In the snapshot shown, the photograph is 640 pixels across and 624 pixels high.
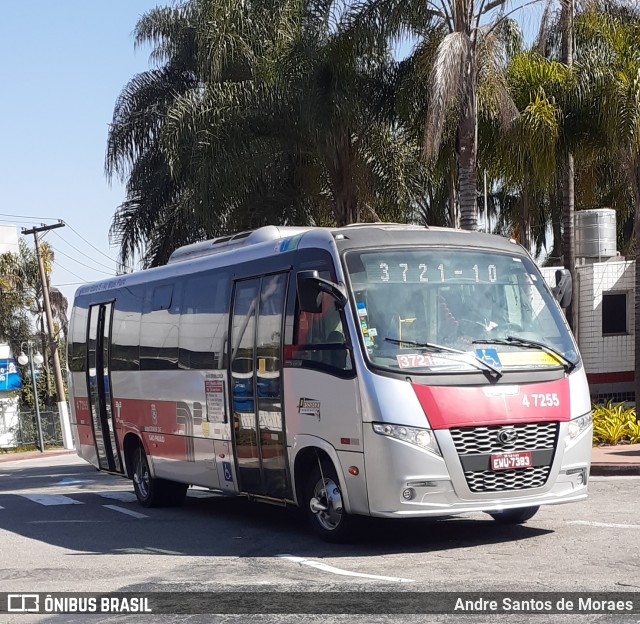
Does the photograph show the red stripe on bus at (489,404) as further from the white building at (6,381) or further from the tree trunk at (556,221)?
the white building at (6,381)

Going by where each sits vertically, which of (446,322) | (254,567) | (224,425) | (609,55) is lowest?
(254,567)

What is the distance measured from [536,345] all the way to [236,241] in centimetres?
422

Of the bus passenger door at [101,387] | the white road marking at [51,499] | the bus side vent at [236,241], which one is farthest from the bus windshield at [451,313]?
the white road marking at [51,499]

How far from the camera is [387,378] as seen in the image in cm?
980

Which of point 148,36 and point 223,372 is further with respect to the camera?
point 148,36

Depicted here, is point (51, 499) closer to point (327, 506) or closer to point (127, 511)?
point (127, 511)

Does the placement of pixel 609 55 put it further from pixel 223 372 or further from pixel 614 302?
pixel 223 372

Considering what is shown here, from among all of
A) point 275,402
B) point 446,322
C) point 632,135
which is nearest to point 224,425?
point 275,402

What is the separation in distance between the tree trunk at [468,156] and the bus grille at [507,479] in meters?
10.1

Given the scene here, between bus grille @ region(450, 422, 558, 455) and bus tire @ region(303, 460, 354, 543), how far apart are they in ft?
4.18

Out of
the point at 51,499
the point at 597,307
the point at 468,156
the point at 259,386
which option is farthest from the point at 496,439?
the point at 597,307

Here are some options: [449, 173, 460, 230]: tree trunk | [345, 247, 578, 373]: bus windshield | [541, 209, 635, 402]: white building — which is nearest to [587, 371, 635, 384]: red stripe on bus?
[541, 209, 635, 402]: white building

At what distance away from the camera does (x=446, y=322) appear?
10273 millimetres

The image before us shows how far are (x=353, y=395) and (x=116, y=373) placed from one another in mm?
6909
